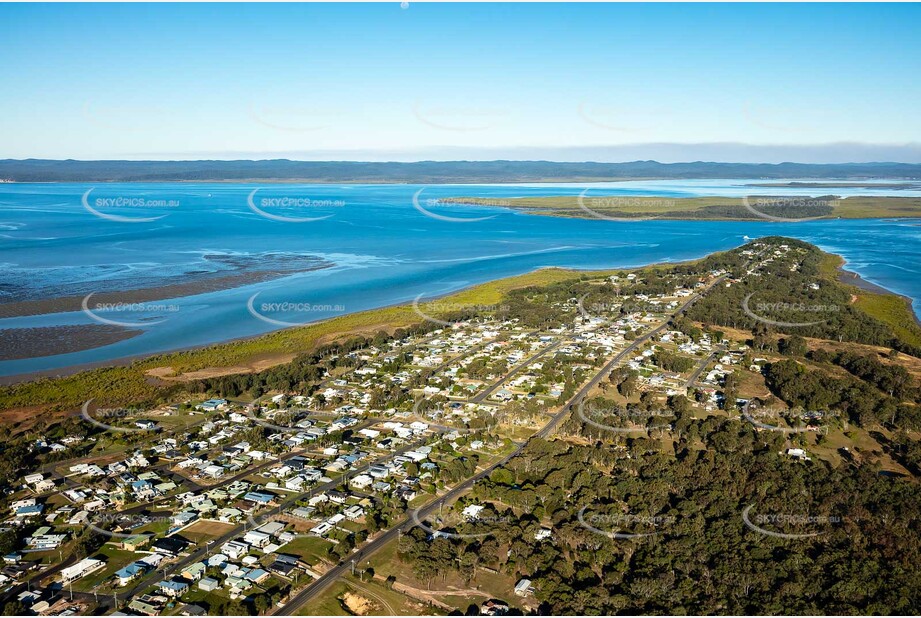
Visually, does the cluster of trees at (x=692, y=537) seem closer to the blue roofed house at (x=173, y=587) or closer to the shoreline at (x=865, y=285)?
A: the blue roofed house at (x=173, y=587)

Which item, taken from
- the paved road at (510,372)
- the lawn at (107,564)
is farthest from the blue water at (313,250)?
the lawn at (107,564)

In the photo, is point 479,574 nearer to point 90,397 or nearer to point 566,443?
point 566,443

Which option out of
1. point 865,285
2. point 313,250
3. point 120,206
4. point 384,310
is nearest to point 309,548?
point 384,310

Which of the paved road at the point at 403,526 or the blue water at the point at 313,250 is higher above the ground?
the blue water at the point at 313,250

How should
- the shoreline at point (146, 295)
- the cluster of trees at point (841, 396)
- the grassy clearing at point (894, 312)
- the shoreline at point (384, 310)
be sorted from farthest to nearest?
the shoreline at point (146, 295)
the grassy clearing at point (894, 312)
the shoreline at point (384, 310)
the cluster of trees at point (841, 396)

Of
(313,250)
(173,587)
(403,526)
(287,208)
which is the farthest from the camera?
(287,208)

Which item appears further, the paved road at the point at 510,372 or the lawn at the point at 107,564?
the paved road at the point at 510,372

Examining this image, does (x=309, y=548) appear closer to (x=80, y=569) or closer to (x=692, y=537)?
(x=80, y=569)

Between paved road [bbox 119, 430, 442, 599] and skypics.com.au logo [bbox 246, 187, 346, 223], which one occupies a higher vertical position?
skypics.com.au logo [bbox 246, 187, 346, 223]

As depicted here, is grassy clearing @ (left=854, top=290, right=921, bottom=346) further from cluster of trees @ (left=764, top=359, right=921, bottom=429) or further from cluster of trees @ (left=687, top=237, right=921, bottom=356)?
cluster of trees @ (left=764, top=359, right=921, bottom=429)

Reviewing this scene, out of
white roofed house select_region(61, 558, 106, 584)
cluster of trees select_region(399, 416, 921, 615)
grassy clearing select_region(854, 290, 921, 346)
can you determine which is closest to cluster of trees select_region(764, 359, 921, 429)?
cluster of trees select_region(399, 416, 921, 615)
